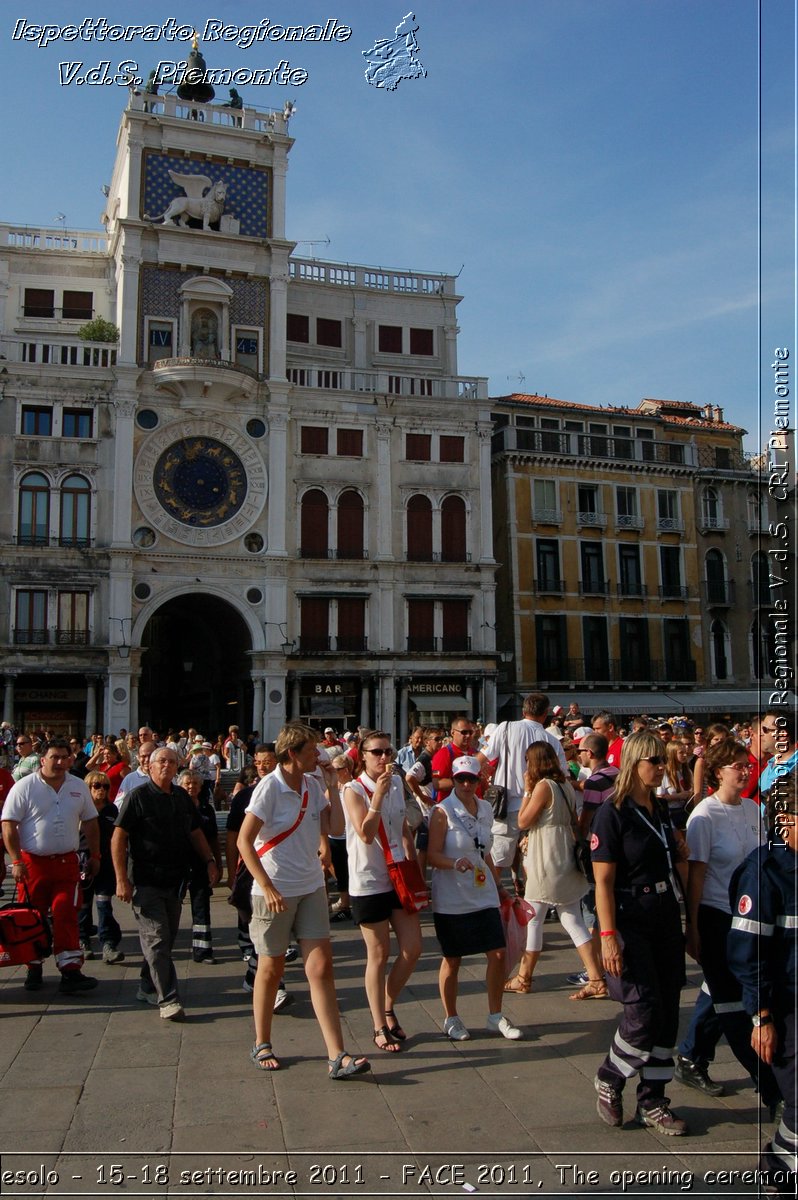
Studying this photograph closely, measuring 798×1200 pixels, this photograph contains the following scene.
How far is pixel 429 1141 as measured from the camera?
5.04 meters

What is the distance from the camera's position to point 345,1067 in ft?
19.3

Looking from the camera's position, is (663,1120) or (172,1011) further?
(172,1011)

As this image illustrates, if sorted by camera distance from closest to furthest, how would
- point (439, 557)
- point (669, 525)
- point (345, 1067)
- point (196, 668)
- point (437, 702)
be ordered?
point (345, 1067) < point (437, 702) < point (439, 557) < point (196, 668) < point (669, 525)

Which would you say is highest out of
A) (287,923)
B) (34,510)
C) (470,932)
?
(34,510)

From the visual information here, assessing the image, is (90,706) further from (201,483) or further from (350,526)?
(350,526)

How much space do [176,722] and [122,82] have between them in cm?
2981

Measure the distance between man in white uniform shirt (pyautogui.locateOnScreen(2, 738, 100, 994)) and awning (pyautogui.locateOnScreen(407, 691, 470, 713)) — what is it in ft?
89.7

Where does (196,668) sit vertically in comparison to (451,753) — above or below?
above

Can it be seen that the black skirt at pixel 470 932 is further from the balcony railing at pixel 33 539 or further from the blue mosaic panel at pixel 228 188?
the blue mosaic panel at pixel 228 188

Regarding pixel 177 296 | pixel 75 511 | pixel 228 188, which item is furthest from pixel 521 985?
pixel 228 188

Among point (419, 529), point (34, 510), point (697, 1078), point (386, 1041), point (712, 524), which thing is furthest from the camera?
point (712, 524)

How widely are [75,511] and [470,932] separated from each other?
29.2 m

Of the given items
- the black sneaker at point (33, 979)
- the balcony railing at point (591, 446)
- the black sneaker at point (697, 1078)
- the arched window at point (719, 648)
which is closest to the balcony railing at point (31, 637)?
the balcony railing at point (591, 446)

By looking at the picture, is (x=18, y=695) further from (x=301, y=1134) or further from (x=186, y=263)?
(x=301, y=1134)
